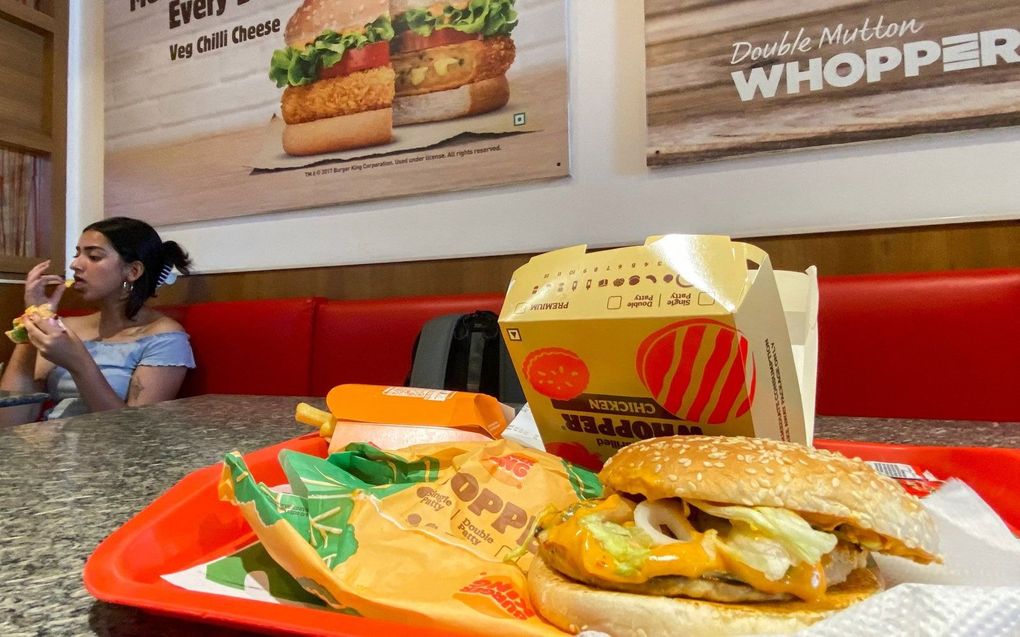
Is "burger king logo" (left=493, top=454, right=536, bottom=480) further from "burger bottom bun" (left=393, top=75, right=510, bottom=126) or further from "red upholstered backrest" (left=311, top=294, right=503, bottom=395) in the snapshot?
"burger bottom bun" (left=393, top=75, right=510, bottom=126)

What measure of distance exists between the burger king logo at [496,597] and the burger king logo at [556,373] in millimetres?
234

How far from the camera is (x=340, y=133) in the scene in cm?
259

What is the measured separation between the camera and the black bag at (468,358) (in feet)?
5.17

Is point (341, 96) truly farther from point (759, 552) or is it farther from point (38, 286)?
point (759, 552)

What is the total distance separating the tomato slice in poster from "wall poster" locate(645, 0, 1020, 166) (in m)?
1.05

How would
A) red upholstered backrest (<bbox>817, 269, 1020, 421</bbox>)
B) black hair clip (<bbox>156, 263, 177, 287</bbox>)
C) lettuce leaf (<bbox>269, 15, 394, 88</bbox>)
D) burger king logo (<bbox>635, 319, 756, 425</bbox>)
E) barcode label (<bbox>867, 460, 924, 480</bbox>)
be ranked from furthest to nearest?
1. black hair clip (<bbox>156, 263, 177, 287</bbox>)
2. lettuce leaf (<bbox>269, 15, 394, 88</bbox>)
3. red upholstered backrest (<bbox>817, 269, 1020, 421</bbox>)
4. barcode label (<bbox>867, 460, 924, 480</bbox>)
5. burger king logo (<bbox>635, 319, 756, 425</bbox>)

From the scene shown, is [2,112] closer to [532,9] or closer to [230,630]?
[532,9]

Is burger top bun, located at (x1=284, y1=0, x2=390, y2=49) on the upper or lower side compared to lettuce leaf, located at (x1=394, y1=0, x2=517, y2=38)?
upper

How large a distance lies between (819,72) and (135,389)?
259 cm

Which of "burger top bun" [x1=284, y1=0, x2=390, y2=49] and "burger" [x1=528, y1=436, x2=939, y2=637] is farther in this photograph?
"burger top bun" [x1=284, y1=0, x2=390, y2=49]

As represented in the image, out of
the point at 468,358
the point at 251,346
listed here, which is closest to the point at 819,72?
the point at 468,358

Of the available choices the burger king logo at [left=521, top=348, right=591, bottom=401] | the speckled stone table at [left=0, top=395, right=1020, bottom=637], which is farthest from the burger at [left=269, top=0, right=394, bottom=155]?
the burger king logo at [left=521, top=348, right=591, bottom=401]

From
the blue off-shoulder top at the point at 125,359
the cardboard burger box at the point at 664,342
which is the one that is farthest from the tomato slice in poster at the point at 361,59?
the cardboard burger box at the point at 664,342

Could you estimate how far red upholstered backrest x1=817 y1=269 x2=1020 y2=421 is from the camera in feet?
5.07
